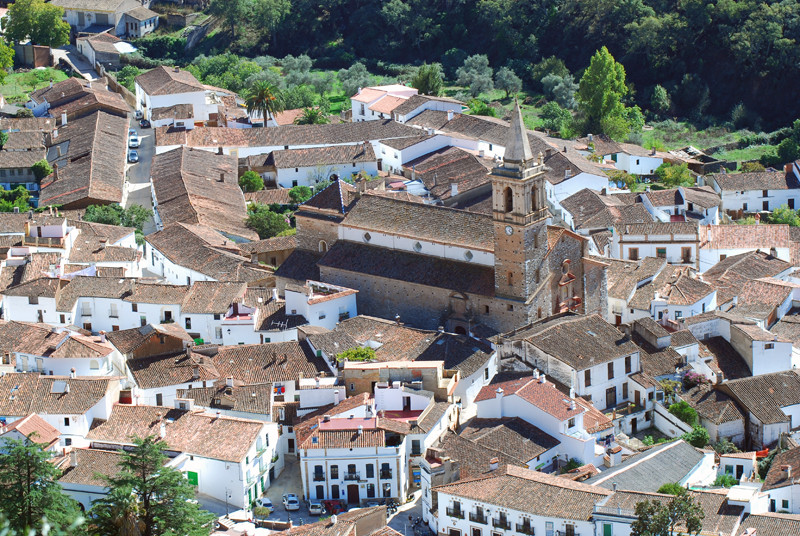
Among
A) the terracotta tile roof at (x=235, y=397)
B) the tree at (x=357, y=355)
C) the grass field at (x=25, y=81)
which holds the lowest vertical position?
the terracotta tile roof at (x=235, y=397)

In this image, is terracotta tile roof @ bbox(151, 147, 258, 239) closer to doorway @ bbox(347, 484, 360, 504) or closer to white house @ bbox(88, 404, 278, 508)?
white house @ bbox(88, 404, 278, 508)

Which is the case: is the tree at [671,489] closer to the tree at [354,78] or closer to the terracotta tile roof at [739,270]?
the terracotta tile roof at [739,270]

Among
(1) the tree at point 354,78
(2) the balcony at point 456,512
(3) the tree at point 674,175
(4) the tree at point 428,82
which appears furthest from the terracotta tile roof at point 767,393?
(1) the tree at point 354,78

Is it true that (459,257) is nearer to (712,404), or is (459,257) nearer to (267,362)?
(267,362)

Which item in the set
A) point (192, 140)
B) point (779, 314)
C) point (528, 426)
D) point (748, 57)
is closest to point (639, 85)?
point (748, 57)

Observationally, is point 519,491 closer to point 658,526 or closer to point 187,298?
point 658,526
